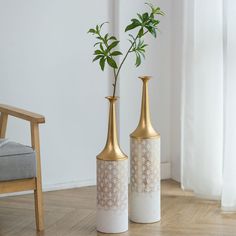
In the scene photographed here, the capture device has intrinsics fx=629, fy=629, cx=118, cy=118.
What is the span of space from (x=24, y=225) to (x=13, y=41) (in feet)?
3.75

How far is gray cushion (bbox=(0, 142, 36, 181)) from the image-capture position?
10.00ft

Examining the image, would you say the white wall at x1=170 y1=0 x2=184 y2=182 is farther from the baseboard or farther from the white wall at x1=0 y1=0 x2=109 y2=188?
the white wall at x1=0 y1=0 x2=109 y2=188

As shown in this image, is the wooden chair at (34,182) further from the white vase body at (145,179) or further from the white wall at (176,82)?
the white wall at (176,82)

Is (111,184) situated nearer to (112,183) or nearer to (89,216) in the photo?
(112,183)

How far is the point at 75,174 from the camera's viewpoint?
4098 mm

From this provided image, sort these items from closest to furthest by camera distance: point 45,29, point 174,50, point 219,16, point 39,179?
point 39,179 → point 219,16 → point 45,29 → point 174,50

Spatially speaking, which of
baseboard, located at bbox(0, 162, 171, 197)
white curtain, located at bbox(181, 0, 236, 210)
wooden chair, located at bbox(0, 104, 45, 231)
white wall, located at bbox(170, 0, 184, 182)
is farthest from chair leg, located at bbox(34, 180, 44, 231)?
white wall, located at bbox(170, 0, 184, 182)

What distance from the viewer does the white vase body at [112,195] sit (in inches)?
124

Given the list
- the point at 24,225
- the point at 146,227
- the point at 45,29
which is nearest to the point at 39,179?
the point at 24,225

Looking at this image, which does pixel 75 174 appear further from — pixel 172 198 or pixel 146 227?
pixel 146 227

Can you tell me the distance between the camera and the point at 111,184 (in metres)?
3.16

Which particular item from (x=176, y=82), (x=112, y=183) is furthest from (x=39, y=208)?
(x=176, y=82)

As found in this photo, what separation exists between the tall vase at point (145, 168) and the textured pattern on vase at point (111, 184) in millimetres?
148

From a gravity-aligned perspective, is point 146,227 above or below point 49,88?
below
